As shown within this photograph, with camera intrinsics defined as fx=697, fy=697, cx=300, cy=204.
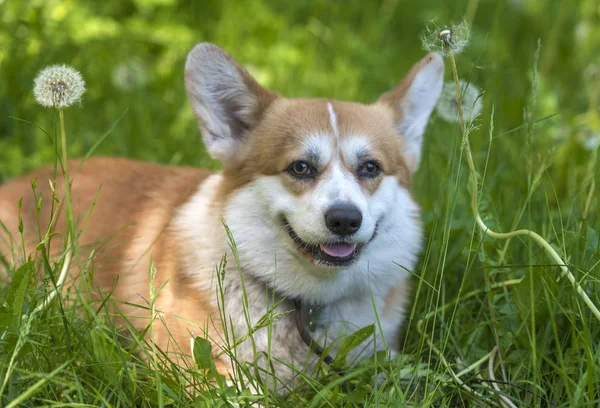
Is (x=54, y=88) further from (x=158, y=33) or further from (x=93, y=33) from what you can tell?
(x=158, y=33)

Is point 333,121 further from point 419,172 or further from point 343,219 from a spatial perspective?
point 419,172

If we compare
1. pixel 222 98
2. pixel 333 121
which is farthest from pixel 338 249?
pixel 222 98

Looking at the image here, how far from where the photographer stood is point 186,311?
8.48 ft

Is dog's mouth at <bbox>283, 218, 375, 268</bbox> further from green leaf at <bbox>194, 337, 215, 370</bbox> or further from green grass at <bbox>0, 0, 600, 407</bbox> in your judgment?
green leaf at <bbox>194, 337, 215, 370</bbox>

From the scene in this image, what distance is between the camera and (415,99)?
298cm

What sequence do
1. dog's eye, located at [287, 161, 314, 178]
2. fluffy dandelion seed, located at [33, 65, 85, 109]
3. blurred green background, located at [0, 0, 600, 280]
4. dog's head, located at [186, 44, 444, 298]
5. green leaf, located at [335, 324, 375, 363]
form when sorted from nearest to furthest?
fluffy dandelion seed, located at [33, 65, 85, 109]
green leaf, located at [335, 324, 375, 363]
dog's head, located at [186, 44, 444, 298]
dog's eye, located at [287, 161, 314, 178]
blurred green background, located at [0, 0, 600, 280]

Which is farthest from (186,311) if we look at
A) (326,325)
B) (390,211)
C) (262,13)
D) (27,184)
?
(262,13)

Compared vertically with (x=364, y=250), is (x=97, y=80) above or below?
above

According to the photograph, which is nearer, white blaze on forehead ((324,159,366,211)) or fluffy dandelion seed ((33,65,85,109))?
fluffy dandelion seed ((33,65,85,109))

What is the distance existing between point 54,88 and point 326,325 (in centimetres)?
131

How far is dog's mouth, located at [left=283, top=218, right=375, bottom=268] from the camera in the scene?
2482 millimetres

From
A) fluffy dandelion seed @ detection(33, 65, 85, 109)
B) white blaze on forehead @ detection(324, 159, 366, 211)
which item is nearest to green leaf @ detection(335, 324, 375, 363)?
white blaze on forehead @ detection(324, 159, 366, 211)

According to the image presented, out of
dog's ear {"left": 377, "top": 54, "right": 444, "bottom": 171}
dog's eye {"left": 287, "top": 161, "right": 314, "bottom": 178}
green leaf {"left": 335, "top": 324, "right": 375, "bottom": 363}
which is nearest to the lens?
green leaf {"left": 335, "top": 324, "right": 375, "bottom": 363}

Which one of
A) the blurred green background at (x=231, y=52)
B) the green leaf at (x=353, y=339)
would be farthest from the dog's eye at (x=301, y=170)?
the blurred green background at (x=231, y=52)
